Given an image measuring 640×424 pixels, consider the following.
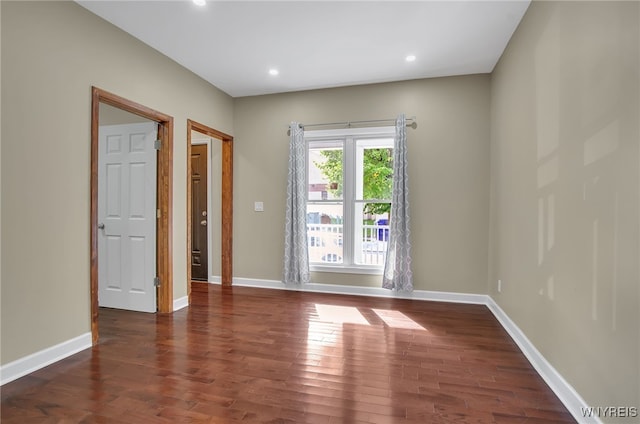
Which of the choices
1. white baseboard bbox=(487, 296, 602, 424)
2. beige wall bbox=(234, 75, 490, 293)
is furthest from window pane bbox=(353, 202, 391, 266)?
white baseboard bbox=(487, 296, 602, 424)

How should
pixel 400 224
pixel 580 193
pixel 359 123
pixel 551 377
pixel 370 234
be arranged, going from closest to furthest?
pixel 580 193 → pixel 551 377 → pixel 400 224 → pixel 359 123 → pixel 370 234

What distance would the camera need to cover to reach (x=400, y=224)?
4.07 m

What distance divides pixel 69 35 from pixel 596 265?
3885 mm

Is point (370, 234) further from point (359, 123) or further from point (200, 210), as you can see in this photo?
point (200, 210)

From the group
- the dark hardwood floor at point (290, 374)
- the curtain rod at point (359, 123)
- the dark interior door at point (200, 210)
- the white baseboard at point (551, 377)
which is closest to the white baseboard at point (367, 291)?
the dark hardwood floor at point (290, 374)

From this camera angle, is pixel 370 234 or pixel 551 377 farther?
pixel 370 234

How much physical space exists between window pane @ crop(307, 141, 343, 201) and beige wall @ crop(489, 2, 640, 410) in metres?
2.21

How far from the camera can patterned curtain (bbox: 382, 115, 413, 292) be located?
4062mm

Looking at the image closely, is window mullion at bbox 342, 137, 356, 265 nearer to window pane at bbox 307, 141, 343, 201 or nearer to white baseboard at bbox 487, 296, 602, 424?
window pane at bbox 307, 141, 343, 201

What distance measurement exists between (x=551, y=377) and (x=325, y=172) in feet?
10.9

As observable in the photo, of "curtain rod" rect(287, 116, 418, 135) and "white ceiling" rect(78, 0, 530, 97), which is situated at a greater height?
"white ceiling" rect(78, 0, 530, 97)

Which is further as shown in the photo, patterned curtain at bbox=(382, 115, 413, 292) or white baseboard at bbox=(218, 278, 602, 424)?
patterned curtain at bbox=(382, 115, 413, 292)

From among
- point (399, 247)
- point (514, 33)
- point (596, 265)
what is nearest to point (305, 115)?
point (399, 247)

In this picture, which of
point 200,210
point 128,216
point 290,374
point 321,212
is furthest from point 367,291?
point 128,216
